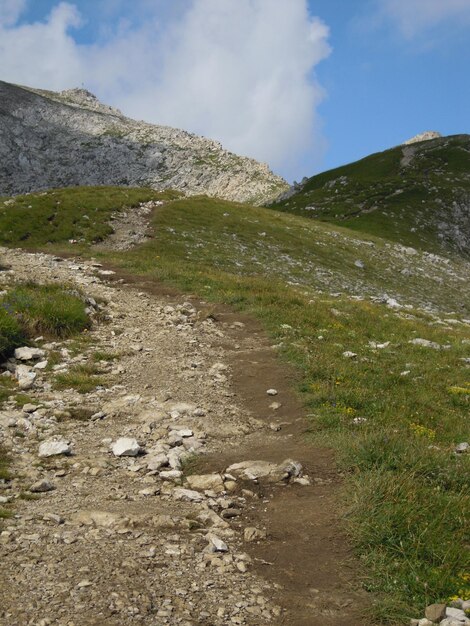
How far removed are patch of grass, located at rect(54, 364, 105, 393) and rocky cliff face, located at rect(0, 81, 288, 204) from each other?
350 feet

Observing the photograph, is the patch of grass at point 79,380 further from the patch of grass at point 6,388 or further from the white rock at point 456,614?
the white rock at point 456,614

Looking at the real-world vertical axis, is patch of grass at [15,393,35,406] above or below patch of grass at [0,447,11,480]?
above

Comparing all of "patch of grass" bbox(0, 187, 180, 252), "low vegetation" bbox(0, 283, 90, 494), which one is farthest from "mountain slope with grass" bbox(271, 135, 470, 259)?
"low vegetation" bbox(0, 283, 90, 494)

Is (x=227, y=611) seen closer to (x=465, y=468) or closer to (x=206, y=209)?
(x=465, y=468)

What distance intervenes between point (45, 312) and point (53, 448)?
309 inches

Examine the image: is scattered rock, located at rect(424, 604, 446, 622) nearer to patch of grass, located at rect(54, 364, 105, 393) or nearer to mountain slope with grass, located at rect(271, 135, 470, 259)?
patch of grass, located at rect(54, 364, 105, 393)

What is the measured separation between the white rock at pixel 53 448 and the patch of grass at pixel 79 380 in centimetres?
293

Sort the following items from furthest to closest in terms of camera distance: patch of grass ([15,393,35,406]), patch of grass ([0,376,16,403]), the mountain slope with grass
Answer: the mountain slope with grass, patch of grass ([0,376,16,403]), patch of grass ([15,393,35,406])

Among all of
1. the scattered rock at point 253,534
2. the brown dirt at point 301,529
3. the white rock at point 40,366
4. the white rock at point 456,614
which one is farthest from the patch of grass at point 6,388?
the white rock at point 456,614

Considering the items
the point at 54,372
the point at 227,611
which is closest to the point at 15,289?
the point at 54,372

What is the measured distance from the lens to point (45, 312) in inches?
622

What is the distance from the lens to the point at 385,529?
6672mm

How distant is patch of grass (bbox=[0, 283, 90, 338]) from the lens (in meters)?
15.1

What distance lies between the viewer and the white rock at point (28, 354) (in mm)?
13312
